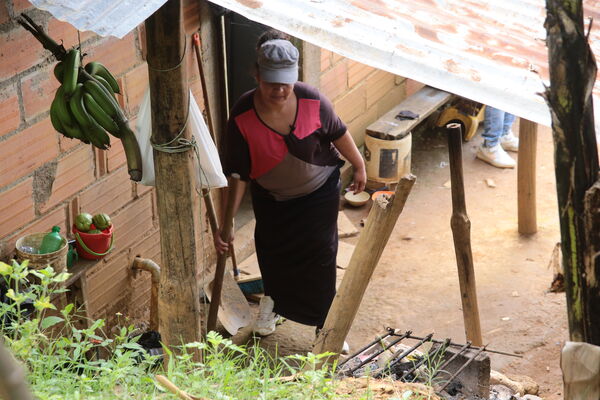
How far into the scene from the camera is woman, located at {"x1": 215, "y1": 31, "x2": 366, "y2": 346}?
469 cm

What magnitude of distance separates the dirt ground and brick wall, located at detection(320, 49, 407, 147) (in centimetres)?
71

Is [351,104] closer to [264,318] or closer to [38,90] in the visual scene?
[264,318]

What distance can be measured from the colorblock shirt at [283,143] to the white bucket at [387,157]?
2.68 meters

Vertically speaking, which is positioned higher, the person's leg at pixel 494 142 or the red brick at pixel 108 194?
the red brick at pixel 108 194

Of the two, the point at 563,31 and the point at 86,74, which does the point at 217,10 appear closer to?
the point at 86,74

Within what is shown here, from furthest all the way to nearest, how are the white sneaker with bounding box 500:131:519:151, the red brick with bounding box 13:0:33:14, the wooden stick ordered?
the white sneaker with bounding box 500:131:519:151 → the wooden stick → the red brick with bounding box 13:0:33:14

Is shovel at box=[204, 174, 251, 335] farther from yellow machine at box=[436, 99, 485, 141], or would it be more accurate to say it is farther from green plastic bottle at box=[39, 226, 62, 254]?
yellow machine at box=[436, 99, 485, 141]

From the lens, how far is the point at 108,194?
5129 millimetres

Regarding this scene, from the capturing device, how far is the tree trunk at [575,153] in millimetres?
2074

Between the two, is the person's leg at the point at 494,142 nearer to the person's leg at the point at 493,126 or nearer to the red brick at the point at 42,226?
the person's leg at the point at 493,126

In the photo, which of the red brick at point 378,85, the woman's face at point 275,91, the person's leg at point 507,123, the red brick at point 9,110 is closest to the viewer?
the red brick at point 9,110

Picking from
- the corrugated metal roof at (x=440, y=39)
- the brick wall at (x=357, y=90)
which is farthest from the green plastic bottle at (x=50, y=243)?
the brick wall at (x=357, y=90)

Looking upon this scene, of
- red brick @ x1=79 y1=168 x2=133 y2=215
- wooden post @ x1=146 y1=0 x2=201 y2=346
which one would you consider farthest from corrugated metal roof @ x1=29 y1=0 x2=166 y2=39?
red brick @ x1=79 y1=168 x2=133 y2=215

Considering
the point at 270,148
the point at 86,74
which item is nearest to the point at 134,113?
the point at 270,148
